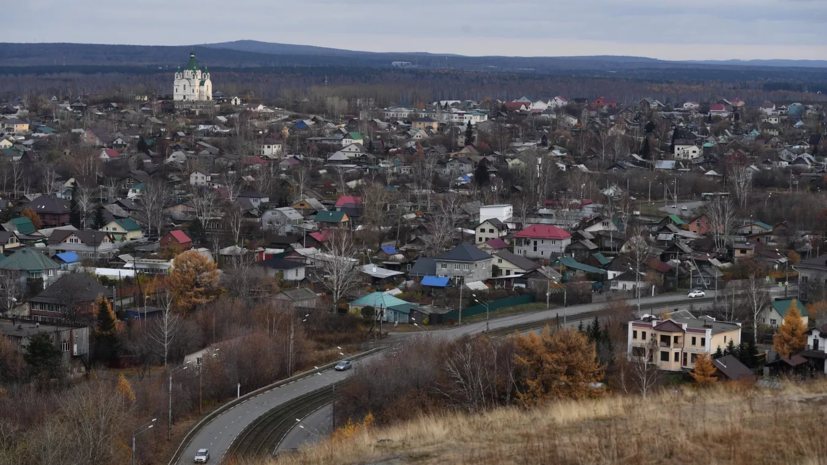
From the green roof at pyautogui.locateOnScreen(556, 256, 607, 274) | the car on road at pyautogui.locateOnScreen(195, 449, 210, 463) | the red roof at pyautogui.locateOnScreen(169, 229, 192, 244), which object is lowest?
the car on road at pyautogui.locateOnScreen(195, 449, 210, 463)

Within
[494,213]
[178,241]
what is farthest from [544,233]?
[178,241]

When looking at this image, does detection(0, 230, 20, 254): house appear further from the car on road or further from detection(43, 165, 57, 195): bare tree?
the car on road

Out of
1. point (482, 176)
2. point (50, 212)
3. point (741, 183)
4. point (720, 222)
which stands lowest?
point (50, 212)

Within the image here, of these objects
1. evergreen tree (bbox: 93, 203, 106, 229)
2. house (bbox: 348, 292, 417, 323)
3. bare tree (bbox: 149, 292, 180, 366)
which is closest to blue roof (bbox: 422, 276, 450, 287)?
house (bbox: 348, 292, 417, 323)

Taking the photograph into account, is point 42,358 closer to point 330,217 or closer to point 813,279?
point 813,279

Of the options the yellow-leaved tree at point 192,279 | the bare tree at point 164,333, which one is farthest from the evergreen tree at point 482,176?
the bare tree at point 164,333
